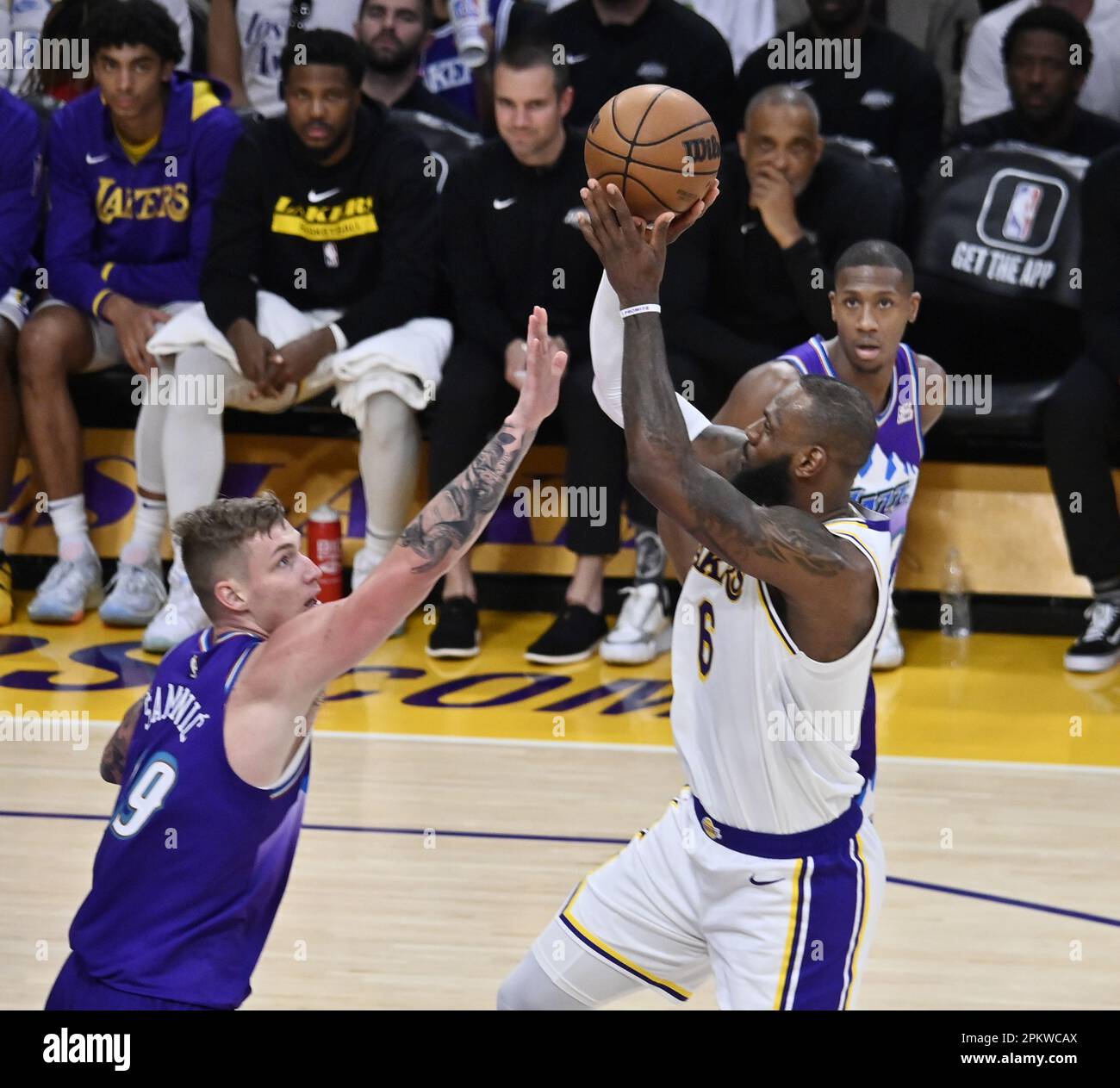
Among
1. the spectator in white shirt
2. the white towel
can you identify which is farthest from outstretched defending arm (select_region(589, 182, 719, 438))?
the spectator in white shirt

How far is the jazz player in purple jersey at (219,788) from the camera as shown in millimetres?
3244

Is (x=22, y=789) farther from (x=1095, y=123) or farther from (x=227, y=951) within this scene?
(x=1095, y=123)

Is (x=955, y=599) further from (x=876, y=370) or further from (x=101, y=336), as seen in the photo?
(x=101, y=336)

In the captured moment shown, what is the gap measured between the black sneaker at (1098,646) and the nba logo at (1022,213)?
172 centimetres

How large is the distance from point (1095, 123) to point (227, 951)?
6.29m

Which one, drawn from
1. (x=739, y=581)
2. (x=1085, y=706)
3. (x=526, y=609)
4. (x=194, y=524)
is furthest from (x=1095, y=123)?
(x=194, y=524)

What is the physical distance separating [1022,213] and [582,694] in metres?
2.97

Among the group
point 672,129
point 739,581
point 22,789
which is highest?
point 672,129

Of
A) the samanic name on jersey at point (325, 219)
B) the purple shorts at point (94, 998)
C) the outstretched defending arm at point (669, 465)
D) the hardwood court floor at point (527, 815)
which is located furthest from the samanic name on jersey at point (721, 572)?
the samanic name on jersey at point (325, 219)

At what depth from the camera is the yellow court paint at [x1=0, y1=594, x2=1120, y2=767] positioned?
6645 millimetres

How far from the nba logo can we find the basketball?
439 cm

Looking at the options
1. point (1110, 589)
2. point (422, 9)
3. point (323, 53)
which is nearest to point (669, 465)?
point (1110, 589)

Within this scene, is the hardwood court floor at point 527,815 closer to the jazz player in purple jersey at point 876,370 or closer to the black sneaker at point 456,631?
the black sneaker at point 456,631

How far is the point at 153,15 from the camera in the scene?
782 cm
